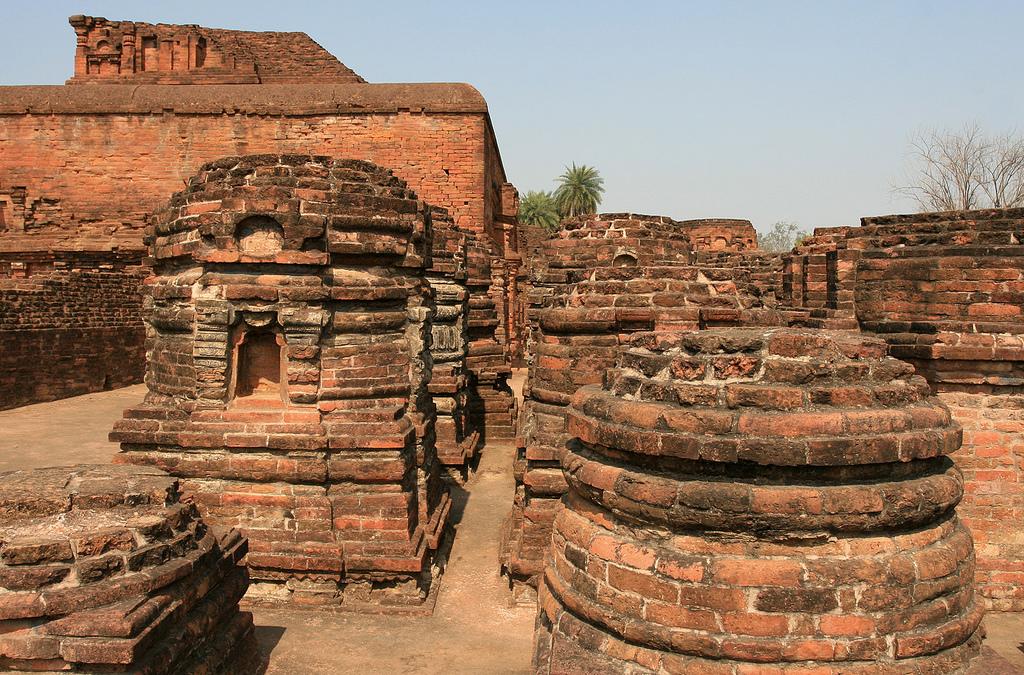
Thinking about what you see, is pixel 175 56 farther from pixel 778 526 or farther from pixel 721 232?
pixel 778 526

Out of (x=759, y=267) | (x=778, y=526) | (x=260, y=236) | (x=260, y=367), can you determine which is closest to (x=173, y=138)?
(x=759, y=267)

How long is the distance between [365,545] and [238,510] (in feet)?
3.50

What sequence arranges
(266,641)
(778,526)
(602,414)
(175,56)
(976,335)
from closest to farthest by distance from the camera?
(778,526) < (602,414) < (266,641) < (976,335) < (175,56)

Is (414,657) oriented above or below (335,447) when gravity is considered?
below

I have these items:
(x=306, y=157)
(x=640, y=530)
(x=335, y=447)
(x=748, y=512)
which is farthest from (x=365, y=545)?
(x=748, y=512)

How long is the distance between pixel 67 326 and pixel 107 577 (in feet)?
46.9

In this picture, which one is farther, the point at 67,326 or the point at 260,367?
the point at 67,326

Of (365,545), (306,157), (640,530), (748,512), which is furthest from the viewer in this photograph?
(306,157)

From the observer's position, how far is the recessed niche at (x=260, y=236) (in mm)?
5996

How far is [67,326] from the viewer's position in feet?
50.9

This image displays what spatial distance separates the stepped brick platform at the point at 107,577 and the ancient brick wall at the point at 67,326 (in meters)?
12.0

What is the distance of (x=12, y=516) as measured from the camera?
3463 mm

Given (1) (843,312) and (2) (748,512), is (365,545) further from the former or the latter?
(1) (843,312)

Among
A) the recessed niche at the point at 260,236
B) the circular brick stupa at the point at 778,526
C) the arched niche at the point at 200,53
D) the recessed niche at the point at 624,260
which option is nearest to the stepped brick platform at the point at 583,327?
the recessed niche at the point at 624,260
